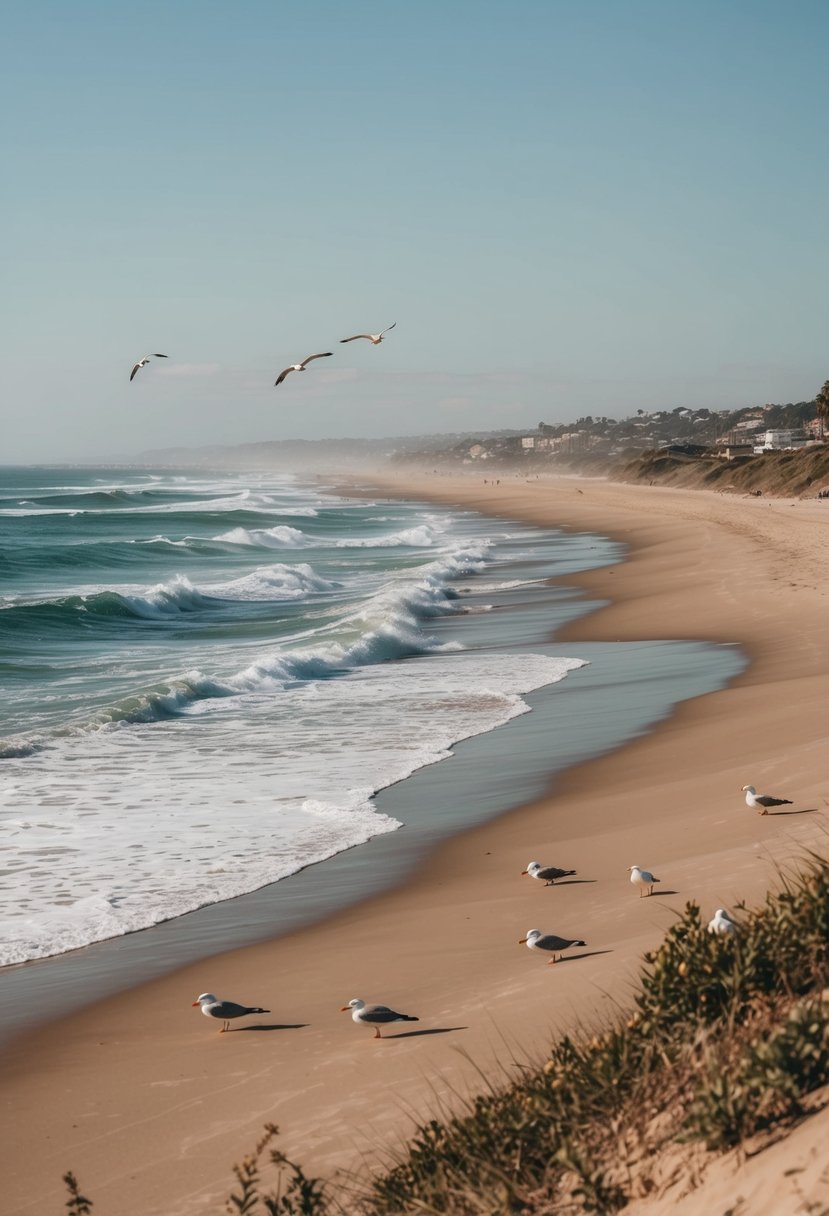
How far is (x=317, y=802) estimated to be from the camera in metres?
12.6

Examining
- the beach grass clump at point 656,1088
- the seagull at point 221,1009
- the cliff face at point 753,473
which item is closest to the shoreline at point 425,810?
the seagull at point 221,1009

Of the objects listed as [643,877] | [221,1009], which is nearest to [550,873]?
[643,877]

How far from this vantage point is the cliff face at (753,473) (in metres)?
78.8

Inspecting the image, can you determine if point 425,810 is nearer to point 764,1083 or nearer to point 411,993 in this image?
point 411,993

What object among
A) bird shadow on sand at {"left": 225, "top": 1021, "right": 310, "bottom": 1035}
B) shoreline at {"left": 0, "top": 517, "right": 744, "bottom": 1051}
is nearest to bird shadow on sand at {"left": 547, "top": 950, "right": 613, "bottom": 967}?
bird shadow on sand at {"left": 225, "top": 1021, "right": 310, "bottom": 1035}

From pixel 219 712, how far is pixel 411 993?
445 inches

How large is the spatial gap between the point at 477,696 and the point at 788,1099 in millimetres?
14371

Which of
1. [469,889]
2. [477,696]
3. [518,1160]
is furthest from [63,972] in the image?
[477,696]

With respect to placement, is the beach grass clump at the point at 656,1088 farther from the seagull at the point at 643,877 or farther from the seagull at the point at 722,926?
the seagull at the point at 643,877

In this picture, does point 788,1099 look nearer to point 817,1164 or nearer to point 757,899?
point 817,1164

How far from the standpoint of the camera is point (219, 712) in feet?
59.4

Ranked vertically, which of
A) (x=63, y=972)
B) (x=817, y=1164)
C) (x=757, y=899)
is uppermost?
(x=817, y=1164)

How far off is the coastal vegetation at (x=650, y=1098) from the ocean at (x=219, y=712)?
5.30 m

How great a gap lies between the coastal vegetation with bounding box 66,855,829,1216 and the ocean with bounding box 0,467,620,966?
17.4 ft
